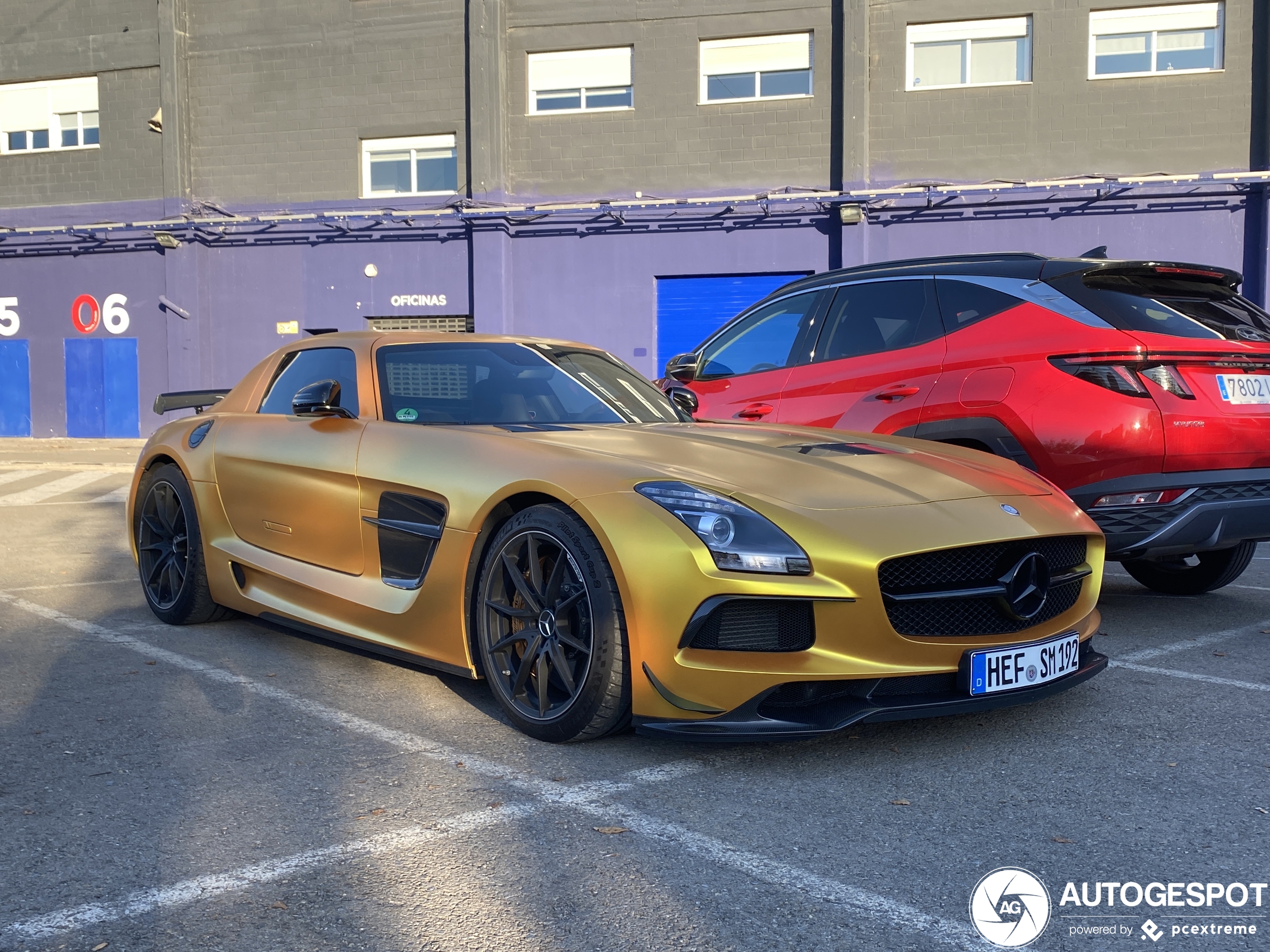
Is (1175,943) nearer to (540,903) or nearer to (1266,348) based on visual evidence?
(540,903)

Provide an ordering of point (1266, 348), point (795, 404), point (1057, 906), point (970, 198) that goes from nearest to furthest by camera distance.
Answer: point (1057, 906) < point (1266, 348) < point (795, 404) < point (970, 198)

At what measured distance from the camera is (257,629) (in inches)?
220

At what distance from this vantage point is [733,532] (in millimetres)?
3414

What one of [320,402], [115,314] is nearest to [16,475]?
[115,314]

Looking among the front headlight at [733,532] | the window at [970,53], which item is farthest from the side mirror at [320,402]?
the window at [970,53]

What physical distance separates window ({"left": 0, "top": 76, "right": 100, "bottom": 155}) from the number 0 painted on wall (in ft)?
9.50

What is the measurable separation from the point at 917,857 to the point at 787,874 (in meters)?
0.34

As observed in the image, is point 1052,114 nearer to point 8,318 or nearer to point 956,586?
point 956,586

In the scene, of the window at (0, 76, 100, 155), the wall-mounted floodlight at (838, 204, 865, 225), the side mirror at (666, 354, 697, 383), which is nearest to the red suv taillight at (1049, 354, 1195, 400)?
the side mirror at (666, 354, 697, 383)

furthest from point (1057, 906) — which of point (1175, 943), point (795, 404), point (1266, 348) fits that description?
point (795, 404)

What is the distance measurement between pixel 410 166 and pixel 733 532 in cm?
1860

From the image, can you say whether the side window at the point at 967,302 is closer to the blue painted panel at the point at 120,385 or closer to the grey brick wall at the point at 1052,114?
the grey brick wall at the point at 1052,114

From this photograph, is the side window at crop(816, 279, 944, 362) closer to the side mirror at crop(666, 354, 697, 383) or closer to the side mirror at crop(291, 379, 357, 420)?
the side mirror at crop(666, 354, 697, 383)

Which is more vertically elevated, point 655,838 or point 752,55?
point 752,55
